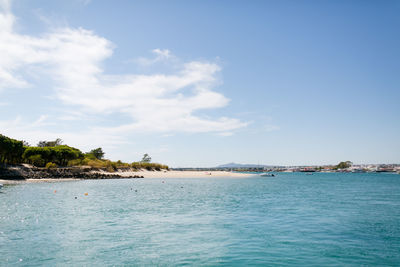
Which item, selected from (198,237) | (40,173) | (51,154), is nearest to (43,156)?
(51,154)

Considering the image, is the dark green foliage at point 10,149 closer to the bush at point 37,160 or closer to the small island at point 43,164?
the small island at point 43,164

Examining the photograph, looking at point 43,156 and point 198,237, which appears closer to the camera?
point 198,237

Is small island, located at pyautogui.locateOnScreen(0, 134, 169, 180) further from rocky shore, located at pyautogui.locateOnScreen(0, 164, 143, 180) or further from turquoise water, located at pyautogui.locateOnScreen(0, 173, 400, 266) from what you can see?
turquoise water, located at pyautogui.locateOnScreen(0, 173, 400, 266)

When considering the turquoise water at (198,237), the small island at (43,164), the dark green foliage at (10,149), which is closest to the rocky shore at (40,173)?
the small island at (43,164)

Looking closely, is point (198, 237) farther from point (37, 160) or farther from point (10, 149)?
point (37, 160)

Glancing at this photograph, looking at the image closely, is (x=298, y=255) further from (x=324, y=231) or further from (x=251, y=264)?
(x=324, y=231)

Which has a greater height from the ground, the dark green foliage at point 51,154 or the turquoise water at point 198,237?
the dark green foliage at point 51,154

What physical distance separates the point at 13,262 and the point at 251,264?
13394 millimetres

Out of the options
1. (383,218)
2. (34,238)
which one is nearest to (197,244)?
(34,238)

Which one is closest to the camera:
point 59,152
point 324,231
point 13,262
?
point 13,262

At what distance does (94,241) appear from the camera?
20.0 metres

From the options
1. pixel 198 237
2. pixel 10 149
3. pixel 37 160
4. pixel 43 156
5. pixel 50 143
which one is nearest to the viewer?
pixel 198 237

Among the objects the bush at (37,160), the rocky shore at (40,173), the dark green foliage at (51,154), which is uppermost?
the dark green foliage at (51,154)

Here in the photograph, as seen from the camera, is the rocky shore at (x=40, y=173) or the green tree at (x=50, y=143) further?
the green tree at (x=50, y=143)
